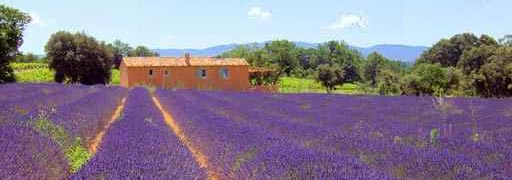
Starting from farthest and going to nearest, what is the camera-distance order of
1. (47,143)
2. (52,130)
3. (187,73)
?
(187,73), (52,130), (47,143)

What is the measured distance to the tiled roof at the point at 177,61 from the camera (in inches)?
1674

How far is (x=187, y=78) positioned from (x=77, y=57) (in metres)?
7.41

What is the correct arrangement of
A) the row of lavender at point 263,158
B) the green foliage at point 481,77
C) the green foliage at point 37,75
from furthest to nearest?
the green foliage at point 37,75, the green foliage at point 481,77, the row of lavender at point 263,158

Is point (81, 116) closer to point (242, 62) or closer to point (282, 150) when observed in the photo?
point (282, 150)

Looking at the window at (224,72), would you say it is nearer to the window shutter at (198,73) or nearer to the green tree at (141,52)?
the window shutter at (198,73)

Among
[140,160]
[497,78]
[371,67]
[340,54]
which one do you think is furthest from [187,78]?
[340,54]

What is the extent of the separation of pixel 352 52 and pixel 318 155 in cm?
9132

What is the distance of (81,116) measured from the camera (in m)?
11.6

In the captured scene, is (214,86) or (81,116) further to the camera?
(214,86)

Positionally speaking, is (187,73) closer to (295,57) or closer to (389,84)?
(389,84)

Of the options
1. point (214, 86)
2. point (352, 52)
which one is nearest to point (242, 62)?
point (214, 86)

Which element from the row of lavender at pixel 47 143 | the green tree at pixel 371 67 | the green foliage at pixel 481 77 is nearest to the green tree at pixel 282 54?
the green tree at pixel 371 67

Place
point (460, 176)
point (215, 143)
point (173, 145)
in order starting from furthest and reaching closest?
point (215, 143)
point (173, 145)
point (460, 176)

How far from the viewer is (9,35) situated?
110ft
